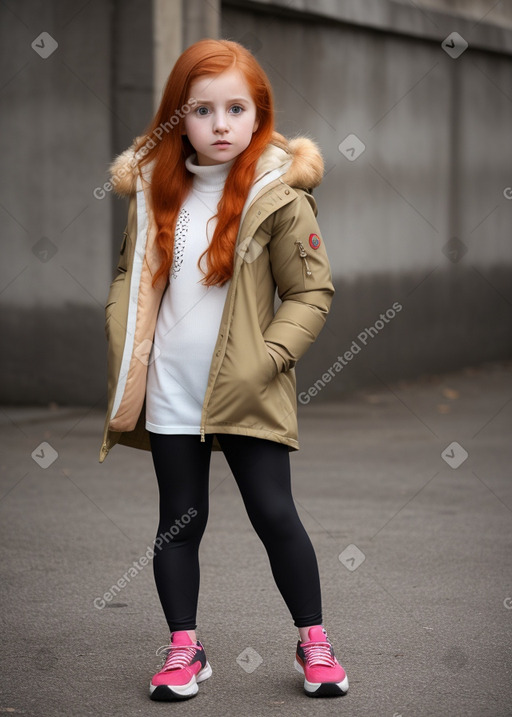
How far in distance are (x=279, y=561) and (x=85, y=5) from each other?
→ 669 centimetres

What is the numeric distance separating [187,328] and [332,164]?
21.9ft

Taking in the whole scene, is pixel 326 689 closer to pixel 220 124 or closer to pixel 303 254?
pixel 303 254

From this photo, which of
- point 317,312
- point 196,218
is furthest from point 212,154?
point 317,312

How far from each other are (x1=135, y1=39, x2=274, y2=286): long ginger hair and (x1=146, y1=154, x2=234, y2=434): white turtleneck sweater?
0.13ft

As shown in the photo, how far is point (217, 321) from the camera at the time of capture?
3355 millimetres

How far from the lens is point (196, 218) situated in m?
3.40

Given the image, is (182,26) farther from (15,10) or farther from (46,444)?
(46,444)

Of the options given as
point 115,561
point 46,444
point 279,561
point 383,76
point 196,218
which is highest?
point 383,76

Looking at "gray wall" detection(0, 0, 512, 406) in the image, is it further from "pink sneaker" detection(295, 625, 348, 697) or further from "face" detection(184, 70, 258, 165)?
"pink sneaker" detection(295, 625, 348, 697)

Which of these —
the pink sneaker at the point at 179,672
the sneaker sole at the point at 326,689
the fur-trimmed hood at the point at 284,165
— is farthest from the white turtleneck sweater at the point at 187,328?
the sneaker sole at the point at 326,689

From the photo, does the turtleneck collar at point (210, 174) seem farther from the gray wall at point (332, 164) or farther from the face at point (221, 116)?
the gray wall at point (332, 164)

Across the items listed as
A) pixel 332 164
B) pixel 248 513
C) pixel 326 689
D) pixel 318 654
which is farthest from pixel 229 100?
pixel 332 164

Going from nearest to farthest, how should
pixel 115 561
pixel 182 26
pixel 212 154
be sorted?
pixel 212 154
pixel 115 561
pixel 182 26

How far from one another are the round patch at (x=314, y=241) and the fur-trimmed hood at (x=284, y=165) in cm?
16
